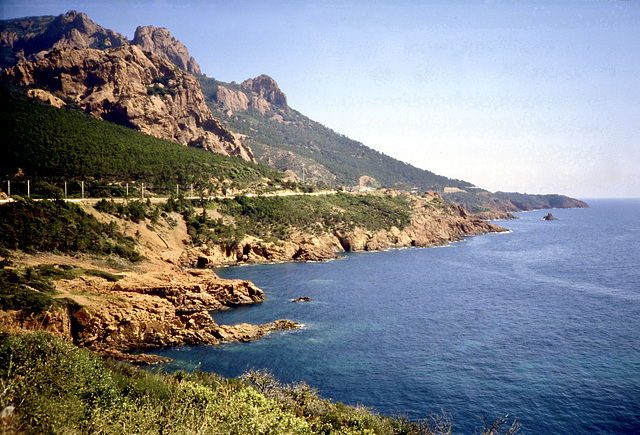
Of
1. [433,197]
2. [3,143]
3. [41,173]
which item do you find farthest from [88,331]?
[433,197]

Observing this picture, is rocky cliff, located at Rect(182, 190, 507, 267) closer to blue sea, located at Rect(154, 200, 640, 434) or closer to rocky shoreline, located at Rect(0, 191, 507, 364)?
rocky shoreline, located at Rect(0, 191, 507, 364)

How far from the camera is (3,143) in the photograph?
69875 mm

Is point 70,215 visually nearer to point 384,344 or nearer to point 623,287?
point 384,344

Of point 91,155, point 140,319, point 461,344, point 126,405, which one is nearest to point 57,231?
point 140,319

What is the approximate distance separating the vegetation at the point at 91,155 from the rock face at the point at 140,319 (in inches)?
1352

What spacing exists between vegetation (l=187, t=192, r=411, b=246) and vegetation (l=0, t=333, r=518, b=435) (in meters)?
56.4

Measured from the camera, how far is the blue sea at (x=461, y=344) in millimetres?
27891

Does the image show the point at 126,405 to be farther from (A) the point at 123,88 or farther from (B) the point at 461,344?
(A) the point at 123,88

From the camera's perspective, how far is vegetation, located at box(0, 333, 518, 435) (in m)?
13.9

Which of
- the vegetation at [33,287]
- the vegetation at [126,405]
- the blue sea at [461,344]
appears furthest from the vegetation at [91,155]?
the vegetation at [126,405]

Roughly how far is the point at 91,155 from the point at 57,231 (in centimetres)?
3819

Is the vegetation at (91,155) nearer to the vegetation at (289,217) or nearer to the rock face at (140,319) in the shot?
the vegetation at (289,217)

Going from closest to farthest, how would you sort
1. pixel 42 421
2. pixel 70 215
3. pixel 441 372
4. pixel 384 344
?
pixel 42 421, pixel 441 372, pixel 384 344, pixel 70 215

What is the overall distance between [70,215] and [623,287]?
79.8 metres
